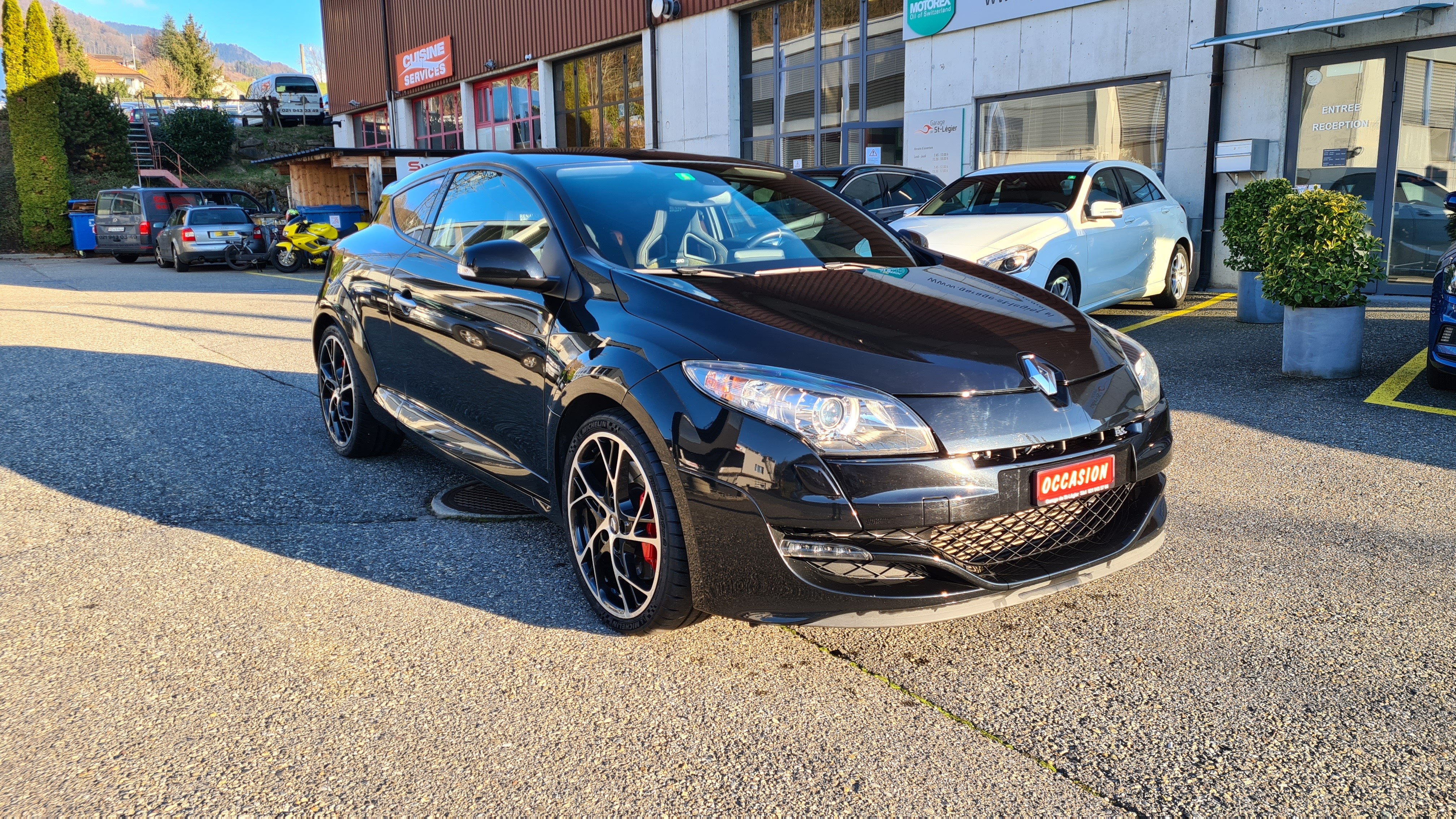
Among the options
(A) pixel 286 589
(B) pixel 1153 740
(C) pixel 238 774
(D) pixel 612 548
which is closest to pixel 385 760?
A: (C) pixel 238 774

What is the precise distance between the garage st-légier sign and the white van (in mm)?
39412

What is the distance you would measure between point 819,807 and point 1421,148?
36.1 feet

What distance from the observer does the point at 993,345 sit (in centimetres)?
310

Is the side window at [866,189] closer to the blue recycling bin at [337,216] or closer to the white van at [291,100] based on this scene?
the blue recycling bin at [337,216]

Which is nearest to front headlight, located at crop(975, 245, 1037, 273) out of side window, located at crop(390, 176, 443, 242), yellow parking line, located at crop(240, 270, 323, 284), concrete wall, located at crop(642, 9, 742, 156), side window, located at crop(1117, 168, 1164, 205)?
side window, located at crop(1117, 168, 1164, 205)

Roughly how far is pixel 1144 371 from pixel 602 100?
21.2 meters

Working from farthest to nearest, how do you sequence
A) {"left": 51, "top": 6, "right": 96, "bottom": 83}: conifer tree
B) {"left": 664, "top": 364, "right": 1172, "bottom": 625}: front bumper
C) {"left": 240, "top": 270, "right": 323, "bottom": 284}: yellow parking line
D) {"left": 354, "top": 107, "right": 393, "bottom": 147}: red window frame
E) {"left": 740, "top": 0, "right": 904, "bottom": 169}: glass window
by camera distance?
{"left": 51, "top": 6, "right": 96, "bottom": 83}: conifer tree < {"left": 354, "top": 107, "right": 393, "bottom": 147}: red window frame < {"left": 240, "top": 270, "right": 323, "bottom": 284}: yellow parking line < {"left": 740, "top": 0, "right": 904, "bottom": 169}: glass window < {"left": 664, "top": 364, "right": 1172, "bottom": 625}: front bumper

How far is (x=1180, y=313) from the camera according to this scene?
10.4 m

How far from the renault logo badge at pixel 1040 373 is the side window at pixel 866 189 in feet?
28.1

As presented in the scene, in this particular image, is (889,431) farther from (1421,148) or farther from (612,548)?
(1421,148)

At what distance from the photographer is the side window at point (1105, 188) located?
30.3 ft

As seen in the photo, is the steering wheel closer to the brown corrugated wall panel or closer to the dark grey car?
the brown corrugated wall panel

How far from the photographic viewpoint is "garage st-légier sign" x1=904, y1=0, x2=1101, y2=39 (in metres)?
13.3

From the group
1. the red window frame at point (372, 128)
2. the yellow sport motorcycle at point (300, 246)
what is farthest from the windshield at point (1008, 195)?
the red window frame at point (372, 128)
